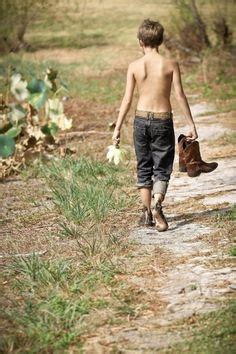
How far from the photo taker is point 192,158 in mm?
5207

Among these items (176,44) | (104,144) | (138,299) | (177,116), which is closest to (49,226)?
(138,299)

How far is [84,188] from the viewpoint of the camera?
6047 millimetres

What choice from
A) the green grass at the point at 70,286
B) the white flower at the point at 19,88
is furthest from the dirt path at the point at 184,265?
the white flower at the point at 19,88

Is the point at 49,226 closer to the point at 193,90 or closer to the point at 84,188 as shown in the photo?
the point at 84,188

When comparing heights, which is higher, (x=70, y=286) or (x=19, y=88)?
(x=70, y=286)

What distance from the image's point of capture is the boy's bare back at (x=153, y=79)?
5.04 metres

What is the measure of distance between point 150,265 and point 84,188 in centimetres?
189

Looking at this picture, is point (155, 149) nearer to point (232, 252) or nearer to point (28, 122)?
point (232, 252)

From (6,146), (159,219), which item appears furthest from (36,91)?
(159,219)

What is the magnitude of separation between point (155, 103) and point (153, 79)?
17 centimetres

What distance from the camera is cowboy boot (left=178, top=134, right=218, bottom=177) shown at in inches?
204

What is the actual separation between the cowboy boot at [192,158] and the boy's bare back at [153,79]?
1.01 ft

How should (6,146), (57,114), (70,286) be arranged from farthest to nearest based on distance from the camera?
(57,114), (6,146), (70,286)

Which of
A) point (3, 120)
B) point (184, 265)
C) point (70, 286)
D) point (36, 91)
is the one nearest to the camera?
point (70, 286)
